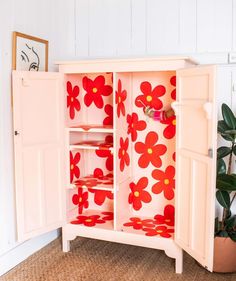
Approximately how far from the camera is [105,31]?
326 centimetres

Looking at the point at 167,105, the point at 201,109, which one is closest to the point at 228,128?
the point at 201,109

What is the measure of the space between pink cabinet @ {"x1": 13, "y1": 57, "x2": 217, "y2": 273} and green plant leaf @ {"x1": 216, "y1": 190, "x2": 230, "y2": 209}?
0.23m

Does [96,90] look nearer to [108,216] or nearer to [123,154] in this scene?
[123,154]

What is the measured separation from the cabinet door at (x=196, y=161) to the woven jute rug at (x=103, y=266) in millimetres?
287

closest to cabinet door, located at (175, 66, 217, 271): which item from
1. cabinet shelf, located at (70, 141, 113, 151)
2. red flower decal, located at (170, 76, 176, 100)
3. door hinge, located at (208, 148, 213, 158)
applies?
door hinge, located at (208, 148, 213, 158)

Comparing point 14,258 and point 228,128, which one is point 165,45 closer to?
point 228,128

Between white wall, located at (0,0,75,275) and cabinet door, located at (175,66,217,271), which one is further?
white wall, located at (0,0,75,275)

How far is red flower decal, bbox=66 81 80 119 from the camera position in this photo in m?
3.08

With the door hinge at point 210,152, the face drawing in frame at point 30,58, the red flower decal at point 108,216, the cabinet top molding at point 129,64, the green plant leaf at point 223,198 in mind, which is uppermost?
the face drawing in frame at point 30,58

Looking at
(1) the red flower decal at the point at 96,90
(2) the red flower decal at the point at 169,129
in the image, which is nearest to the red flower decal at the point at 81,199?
(1) the red flower decal at the point at 96,90

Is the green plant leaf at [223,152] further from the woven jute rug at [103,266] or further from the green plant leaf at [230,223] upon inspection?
the woven jute rug at [103,266]

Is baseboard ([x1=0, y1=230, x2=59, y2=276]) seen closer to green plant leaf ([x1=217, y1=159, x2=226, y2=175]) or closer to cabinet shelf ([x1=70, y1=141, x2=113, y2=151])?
cabinet shelf ([x1=70, y1=141, x2=113, y2=151])

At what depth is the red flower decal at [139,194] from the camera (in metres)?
3.22

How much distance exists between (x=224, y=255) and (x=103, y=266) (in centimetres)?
86
